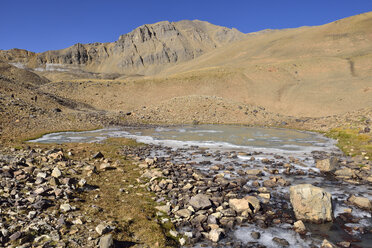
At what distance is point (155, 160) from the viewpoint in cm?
1741

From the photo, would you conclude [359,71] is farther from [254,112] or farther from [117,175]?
[117,175]

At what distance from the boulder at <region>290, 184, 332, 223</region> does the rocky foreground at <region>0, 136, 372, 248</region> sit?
0.12 feet

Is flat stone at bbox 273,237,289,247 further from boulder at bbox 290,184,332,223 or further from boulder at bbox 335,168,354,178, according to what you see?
boulder at bbox 335,168,354,178

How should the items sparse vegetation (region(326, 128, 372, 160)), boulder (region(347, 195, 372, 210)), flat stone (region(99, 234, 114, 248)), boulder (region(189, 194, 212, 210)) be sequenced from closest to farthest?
flat stone (region(99, 234, 114, 248)) < boulder (region(189, 194, 212, 210)) < boulder (region(347, 195, 372, 210)) < sparse vegetation (region(326, 128, 372, 160))

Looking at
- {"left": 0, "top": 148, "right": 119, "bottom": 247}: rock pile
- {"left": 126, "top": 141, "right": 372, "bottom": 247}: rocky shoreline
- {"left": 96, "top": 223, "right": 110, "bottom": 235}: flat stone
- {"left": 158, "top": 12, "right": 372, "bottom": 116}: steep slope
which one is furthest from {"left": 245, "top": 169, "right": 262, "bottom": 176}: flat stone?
{"left": 158, "top": 12, "right": 372, "bottom": 116}: steep slope

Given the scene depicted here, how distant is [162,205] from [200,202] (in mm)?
1730

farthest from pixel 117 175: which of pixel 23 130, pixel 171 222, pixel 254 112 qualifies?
pixel 254 112

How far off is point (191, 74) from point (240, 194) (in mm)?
82236

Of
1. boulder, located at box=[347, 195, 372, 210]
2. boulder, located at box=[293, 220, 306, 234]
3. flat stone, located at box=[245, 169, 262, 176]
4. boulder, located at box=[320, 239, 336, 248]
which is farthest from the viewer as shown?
flat stone, located at box=[245, 169, 262, 176]

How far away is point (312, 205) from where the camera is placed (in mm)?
9539

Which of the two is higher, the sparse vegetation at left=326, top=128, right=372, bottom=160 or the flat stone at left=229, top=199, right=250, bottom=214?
the flat stone at left=229, top=199, right=250, bottom=214

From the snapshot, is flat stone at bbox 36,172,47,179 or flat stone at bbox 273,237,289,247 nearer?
flat stone at bbox 273,237,289,247

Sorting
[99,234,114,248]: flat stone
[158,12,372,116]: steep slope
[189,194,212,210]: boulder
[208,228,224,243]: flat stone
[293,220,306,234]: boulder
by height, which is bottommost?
[293,220,306,234]: boulder

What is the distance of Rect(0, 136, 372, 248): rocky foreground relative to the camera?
309 inches
